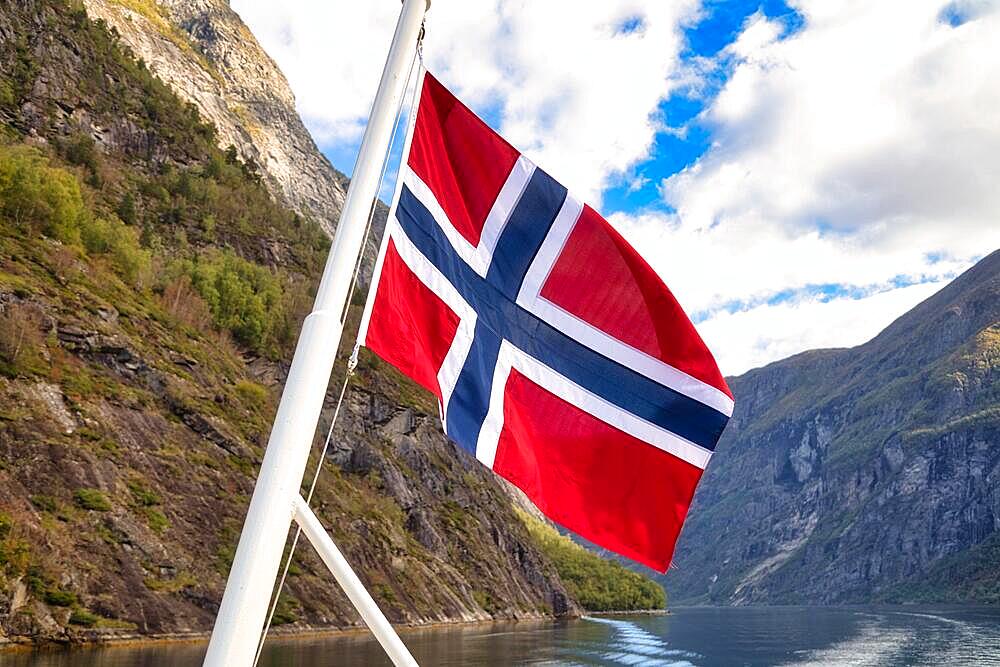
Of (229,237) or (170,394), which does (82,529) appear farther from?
(229,237)

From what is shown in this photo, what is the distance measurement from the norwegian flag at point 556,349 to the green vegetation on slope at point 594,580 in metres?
161

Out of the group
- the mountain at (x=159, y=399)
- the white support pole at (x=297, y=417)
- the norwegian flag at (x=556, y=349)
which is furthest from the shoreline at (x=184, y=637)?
the white support pole at (x=297, y=417)

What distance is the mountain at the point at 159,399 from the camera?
5188cm

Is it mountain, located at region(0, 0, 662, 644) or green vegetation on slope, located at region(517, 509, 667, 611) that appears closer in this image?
Result: mountain, located at region(0, 0, 662, 644)

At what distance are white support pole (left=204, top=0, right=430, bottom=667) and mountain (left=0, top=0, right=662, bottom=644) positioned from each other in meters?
47.1

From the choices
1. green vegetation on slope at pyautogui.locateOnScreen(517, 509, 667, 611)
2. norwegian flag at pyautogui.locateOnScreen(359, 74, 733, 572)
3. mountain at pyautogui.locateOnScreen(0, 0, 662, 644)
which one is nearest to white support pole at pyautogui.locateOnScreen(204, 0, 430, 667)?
norwegian flag at pyautogui.locateOnScreen(359, 74, 733, 572)

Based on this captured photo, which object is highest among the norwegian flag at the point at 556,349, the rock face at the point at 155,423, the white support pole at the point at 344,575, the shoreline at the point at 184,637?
the rock face at the point at 155,423

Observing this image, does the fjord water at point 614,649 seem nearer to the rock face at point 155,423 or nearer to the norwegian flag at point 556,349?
Answer: the rock face at point 155,423

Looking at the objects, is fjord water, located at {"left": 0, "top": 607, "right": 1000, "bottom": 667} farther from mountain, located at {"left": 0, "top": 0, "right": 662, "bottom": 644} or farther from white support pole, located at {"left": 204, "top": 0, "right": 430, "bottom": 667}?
white support pole, located at {"left": 204, "top": 0, "right": 430, "bottom": 667}

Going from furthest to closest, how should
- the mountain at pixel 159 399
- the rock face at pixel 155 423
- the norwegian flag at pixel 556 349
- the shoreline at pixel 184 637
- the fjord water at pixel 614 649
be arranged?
the mountain at pixel 159 399
the rock face at pixel 155 423
the fjord water at pixel 614 649
the shoreline at pixel 184 637
the norwegian flag at pixel 556 349

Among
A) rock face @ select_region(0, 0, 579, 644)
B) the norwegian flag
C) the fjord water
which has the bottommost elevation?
the fjord water

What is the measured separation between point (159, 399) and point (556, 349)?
67.1m

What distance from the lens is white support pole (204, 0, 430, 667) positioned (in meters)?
3.93

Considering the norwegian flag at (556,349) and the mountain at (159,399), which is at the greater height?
the mountain at (159,399)
